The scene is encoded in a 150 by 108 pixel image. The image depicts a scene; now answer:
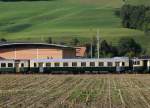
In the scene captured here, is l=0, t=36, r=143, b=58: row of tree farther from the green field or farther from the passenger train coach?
the passenger train coach

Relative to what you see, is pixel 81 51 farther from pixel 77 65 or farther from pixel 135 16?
pixel 135 16

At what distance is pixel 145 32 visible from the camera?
484 feet

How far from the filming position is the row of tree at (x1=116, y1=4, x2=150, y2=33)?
156 m

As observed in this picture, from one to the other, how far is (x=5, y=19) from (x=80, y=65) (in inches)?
3200

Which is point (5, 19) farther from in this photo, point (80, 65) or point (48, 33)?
point (80, 65)

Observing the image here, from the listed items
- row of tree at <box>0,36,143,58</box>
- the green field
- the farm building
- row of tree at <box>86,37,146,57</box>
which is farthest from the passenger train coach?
row of tree at <box>86,37,146,57</box>

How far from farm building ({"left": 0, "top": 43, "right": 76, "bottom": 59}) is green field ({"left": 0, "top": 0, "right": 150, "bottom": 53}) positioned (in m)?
25.4

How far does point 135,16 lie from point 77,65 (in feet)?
→ 283

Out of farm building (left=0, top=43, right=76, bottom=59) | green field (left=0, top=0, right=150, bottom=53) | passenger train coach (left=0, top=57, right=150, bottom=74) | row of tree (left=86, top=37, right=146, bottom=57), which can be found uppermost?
green field (left=0, top=0, right=150, bottom=53)

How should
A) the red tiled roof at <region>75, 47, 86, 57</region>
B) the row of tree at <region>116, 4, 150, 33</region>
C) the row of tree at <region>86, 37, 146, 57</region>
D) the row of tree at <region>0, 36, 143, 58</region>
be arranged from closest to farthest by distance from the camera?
the red tiled roof at <region>75, 47, 86, 57</region>
the row of tree at <region>86, 37, 146, 57</region>
the row of tree at <region>0, 36, 143, 58</region>
the row of tree at <region>116, 4, 150, 33</region>

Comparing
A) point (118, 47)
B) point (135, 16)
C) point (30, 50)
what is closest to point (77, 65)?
point (30, 50)

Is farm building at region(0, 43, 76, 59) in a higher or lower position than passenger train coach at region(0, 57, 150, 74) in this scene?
higher

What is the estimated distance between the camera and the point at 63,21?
6156 inches

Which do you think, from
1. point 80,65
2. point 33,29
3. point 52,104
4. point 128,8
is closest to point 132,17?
point 128,8
